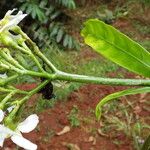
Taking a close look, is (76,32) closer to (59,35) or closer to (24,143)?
(59,35)

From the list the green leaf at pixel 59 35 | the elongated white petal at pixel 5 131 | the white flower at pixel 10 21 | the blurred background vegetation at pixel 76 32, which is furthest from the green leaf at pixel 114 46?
the green leaf at pixel 59 35

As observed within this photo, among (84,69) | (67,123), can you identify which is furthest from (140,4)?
(67,123)

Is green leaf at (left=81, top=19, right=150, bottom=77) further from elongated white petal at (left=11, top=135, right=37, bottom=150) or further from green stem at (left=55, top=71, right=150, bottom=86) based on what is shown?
elongated white petal at (left=11, top=135, right=37, bottom=150)

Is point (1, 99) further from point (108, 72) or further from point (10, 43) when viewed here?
point (108, 72)

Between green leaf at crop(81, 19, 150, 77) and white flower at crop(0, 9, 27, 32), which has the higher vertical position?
white flower at crop(0, 9, 27, 32)

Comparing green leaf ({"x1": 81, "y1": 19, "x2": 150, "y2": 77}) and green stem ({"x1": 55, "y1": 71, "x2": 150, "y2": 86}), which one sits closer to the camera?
green stem ({"x1": 55, "y1": 71, "x2": 150, "y2": 86})

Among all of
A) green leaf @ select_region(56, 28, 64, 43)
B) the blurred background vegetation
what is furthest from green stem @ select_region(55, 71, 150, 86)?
green leaf @ select_region(56, 28, 64, 43)

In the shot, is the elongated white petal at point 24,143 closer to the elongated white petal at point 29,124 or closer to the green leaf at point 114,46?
the elongated white petal at point 29,124

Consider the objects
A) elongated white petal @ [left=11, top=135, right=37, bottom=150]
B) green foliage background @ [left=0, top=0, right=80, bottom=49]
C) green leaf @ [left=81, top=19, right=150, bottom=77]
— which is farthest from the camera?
green foliage background @ [left=0, top=0, right=80, bottom=49]
